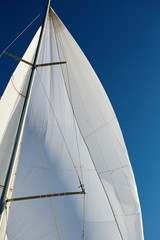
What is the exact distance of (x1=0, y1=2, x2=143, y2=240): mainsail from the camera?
4695 millimetres

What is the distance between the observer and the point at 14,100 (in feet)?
16.2

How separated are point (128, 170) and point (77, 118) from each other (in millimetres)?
2030

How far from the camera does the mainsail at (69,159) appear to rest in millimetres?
4695

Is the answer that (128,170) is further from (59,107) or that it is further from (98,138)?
(59,107)

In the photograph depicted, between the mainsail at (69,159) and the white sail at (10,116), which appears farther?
the mainsail at (69,159)

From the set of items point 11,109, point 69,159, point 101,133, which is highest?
point 11,109

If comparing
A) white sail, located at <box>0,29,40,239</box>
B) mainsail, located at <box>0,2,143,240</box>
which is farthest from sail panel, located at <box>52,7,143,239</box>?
white sail, located at <box>0,29,40,239</box>

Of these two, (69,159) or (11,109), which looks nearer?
(11,109)

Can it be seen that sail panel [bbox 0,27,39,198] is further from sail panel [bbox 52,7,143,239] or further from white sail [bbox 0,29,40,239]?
sail panel [bbox 52,7,143,239]

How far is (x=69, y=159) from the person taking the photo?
18.0ft

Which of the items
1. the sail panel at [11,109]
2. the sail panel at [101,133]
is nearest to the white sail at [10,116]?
the sail panel at [11,109]

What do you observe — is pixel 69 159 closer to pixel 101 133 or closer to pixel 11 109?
pixel 101 133

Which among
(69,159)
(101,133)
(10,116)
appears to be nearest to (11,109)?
(10,116)

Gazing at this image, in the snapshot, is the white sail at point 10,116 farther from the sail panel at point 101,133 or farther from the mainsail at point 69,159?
the sail panel at point 101,133
